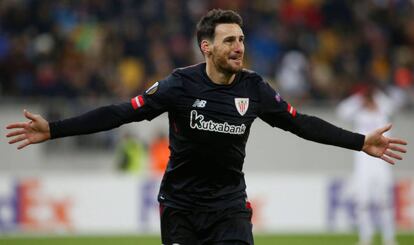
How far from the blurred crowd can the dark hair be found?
35.0 ft

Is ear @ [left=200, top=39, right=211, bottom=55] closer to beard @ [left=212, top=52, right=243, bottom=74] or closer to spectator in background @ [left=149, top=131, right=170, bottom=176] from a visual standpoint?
beard @ [left=212, top=52, right=243, bottom=74]

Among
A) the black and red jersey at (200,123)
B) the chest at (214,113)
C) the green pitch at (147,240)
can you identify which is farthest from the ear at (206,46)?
the green pitch at (147,240)

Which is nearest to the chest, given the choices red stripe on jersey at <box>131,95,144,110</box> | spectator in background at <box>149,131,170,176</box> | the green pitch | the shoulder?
the shoulder

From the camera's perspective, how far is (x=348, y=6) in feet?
69.2

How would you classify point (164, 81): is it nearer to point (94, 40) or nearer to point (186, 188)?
point (186, 188)

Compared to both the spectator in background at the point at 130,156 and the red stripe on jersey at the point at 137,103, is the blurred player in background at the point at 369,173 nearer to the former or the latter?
the spectator in background at the point at 130,156

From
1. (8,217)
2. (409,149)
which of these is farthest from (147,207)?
(409,149)

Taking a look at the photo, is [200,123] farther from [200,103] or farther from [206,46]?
[206,46]

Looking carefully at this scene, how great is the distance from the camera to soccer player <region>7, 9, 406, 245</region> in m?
6.82

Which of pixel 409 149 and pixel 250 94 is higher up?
pixel 409 149

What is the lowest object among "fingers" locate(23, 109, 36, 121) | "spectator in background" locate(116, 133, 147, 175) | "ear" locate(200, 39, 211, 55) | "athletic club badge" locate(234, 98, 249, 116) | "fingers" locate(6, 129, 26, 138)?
"fingers" locate(6, 129, 26, 138)

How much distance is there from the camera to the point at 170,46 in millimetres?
18922

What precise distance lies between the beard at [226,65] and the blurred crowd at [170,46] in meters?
10.7

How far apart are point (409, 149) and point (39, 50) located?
24.2 ft
